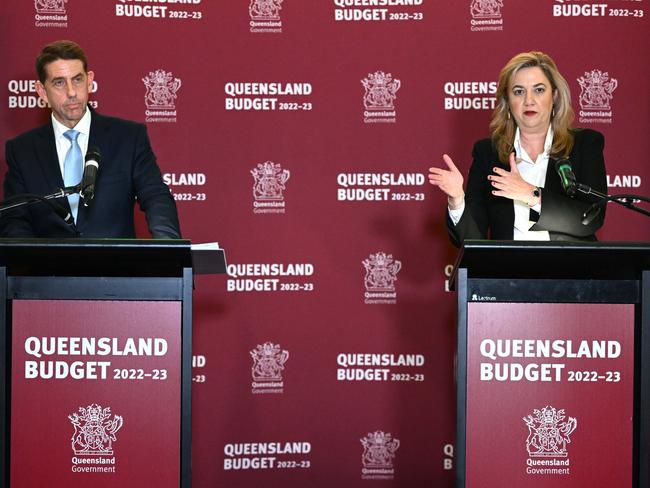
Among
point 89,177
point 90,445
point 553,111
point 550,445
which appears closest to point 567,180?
point 550,445

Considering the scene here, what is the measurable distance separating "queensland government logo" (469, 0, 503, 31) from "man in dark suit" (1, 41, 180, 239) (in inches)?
77.6

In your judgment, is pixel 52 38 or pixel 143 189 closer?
pixel 143 189

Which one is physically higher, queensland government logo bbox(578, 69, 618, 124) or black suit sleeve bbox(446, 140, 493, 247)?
queensland government logo bbox(578, 69, 618, 124)

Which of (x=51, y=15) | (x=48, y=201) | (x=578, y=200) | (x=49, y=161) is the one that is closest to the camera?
(x=48, y=201)

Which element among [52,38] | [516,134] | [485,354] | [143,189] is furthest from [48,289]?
[52,38]

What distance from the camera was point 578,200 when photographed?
348 centimetres

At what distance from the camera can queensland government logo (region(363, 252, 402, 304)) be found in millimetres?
5039

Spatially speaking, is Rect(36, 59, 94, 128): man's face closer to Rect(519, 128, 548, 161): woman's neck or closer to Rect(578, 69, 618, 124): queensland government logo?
Rect(519, 128, 548, 161): woman's neck

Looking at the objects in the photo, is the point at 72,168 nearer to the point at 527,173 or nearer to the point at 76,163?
the point at 76,163

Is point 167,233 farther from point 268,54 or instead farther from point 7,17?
point 7,17

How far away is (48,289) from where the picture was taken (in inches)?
121

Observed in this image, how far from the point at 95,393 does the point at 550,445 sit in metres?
1.47

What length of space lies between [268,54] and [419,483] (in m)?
2.41

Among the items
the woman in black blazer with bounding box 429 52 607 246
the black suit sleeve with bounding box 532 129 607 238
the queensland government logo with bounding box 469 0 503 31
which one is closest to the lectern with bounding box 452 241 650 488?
the black suit sleeve with bounding box 532 129 607 238
